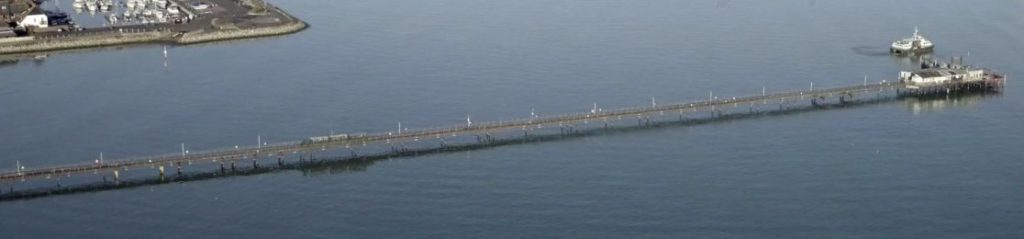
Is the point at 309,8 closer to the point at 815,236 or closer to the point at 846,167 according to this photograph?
the point at 846,167

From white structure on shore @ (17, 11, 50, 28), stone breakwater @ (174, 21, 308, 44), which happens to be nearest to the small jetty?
stone breakwater @ (174, 21, 308, 44)

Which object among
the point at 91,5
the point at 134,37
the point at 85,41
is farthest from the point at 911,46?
the point at 91,5

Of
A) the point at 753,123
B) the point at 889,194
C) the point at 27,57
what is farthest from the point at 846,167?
the point at 27,57

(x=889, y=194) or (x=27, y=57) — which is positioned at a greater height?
(x=27, y=57)

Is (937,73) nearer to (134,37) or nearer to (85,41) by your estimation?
(134,37)

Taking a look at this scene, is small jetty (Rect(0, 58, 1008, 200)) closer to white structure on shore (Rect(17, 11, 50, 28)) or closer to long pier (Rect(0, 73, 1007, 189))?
long pier (Rect(0, 73, 1007, 189))

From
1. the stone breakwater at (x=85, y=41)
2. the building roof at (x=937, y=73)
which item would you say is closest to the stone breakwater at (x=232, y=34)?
the stone breakwater at (x=85, y=41)
